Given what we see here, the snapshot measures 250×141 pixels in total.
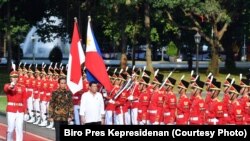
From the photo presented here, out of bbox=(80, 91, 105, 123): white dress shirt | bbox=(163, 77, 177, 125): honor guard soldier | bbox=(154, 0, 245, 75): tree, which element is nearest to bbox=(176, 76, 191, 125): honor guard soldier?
bbox=(163, 77, 177, 125): honor guard soldier

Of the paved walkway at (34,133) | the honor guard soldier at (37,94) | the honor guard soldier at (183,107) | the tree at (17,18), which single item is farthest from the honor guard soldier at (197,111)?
the tree at (17,18)

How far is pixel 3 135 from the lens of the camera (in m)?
23.1

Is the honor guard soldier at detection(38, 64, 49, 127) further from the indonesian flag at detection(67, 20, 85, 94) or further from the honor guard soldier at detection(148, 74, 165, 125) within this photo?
the indonesian flag at detection(67, 20, 85, 94)

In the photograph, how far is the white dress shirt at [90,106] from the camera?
16.5 metres

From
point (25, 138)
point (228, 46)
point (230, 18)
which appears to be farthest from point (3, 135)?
point (228, 46)

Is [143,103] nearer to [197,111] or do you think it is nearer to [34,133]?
[34,133]

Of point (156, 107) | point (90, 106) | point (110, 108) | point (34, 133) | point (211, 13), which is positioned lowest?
point (34, 133)

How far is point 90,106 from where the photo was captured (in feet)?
54.3

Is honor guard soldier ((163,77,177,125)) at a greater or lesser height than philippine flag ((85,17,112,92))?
lesser

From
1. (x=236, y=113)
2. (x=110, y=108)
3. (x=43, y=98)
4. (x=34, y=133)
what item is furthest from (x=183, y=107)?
(x=43, y=98)

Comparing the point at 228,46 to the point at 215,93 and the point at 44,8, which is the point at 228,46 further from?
the point at 215,93

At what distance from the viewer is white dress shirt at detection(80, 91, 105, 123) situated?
16547mm

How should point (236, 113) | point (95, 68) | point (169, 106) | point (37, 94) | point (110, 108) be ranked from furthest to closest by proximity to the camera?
1. point (37, 94)
2. point (110, 108)
3. point (169, 106)
4. point (95, 68)
5. point (236, 113)

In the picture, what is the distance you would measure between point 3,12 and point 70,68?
4317 centimetres
